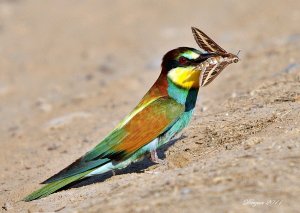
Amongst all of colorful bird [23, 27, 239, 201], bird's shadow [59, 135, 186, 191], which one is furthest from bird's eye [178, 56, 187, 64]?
bird's shadow [59, 135, 186, 191]

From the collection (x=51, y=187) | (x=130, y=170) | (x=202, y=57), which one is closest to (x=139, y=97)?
(x=130, y=170)

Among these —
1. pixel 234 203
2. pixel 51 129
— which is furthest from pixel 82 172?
pixel 51 129

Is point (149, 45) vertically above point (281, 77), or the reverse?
point (149, 45)

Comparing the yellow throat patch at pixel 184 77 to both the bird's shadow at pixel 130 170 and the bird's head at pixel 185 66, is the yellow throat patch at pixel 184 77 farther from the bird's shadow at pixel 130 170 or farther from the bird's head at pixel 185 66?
the bird's shadow at pixel 130 170

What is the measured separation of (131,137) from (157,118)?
0.77ft

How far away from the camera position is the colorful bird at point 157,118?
5074mm

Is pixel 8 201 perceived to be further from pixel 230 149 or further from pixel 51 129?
pixel 51 129

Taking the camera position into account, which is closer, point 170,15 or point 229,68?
point 229,68

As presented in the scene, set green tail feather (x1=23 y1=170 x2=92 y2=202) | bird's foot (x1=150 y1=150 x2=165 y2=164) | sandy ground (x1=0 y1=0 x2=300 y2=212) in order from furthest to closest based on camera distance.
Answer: bird's foot (x1=150 y1=150 x2=165 y2=164) < green tail feather (x1=23 y1=170 x2=92 y2=202) < sandy ground (x1=0 y1=0 x2=300 y2=212)

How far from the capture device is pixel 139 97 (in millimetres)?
8125

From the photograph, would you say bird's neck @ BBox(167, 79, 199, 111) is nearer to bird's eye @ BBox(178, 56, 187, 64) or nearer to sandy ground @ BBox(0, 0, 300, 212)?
bird's eye @ BBox(178, 56, 187, 64)

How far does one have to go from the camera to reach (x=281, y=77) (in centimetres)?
682

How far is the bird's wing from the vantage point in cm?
506

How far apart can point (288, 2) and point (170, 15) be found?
2.07 metres
